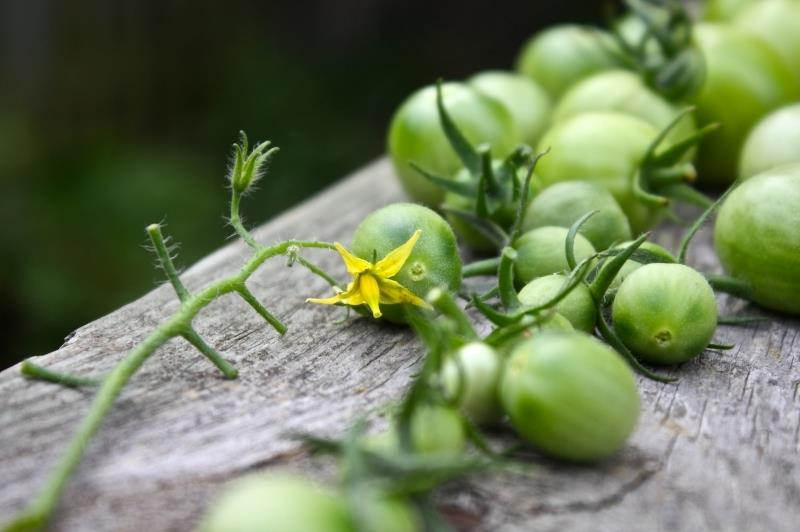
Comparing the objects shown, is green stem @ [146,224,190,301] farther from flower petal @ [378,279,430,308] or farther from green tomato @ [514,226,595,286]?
green tomato @ [514,226,595,286]

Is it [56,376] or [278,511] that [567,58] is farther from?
[278,511]

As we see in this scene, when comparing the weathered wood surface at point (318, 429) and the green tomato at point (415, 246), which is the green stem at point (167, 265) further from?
the green tomato at point (415, 246)

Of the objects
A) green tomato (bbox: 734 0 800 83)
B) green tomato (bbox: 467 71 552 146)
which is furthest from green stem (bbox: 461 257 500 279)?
green tomato (bbox: 734 0 800 83)

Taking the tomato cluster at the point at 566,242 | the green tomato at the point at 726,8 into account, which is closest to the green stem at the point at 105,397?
the tomato cluster at the point at 566,242

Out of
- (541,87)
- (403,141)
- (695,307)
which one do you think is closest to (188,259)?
(541,87)

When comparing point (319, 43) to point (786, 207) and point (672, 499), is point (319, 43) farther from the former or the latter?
point (672, 499)
